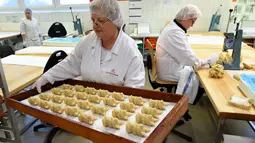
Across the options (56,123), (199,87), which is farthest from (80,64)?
(199,87)

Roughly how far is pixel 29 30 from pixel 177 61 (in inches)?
144

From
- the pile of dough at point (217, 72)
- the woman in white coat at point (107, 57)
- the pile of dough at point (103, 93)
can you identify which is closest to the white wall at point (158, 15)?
the pile of dough at point (217, 72)

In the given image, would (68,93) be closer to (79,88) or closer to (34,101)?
(79,88)

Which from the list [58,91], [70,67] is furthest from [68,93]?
[70,67]

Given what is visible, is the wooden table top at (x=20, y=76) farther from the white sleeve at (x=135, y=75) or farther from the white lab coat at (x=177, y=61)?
A: the white lab coat at (x=177, y=61)

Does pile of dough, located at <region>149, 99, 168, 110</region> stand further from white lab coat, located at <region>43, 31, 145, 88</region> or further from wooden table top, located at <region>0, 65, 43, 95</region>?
wooden table top, located at <region>0, 65, 43, 95</region>

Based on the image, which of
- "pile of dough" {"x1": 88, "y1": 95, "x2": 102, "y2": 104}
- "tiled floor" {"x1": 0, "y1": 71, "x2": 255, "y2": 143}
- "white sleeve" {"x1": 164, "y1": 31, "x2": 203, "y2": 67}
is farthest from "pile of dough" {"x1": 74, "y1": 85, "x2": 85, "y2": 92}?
"white sleeve" {"x1": 164, "y1": 31, "x2": 203, "y2": 67}

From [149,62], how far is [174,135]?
2.78 ft

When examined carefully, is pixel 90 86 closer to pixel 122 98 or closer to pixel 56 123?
pixel 122 98

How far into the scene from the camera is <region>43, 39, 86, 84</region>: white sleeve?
1333 millimetres

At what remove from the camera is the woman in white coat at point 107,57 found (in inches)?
48.3

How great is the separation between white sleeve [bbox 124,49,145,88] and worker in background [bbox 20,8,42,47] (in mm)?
3768

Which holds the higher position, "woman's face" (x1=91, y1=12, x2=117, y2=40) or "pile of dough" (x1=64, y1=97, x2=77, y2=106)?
"woman's face" (x1=91, y1=12, x2=117, y2=40)

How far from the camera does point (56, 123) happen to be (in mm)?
874
